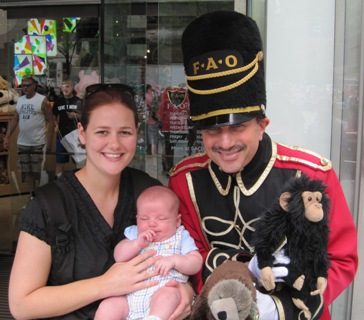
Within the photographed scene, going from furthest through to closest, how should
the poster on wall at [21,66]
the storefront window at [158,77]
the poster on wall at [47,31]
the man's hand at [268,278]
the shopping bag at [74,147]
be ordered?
the poster on wall at [47,31] → the poster on wall at [21,66] → the shopping bag at [74,147] → the storefront window at [158,77] → the man's hand at [268,278]

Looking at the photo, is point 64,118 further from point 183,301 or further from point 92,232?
point 183,301

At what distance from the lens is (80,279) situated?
1.78 metres

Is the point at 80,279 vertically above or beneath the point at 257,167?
beneath

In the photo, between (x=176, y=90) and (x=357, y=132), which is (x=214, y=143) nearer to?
(x=357, y=132)

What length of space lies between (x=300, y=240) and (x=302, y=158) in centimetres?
46

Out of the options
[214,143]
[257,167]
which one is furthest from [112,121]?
[257,167]

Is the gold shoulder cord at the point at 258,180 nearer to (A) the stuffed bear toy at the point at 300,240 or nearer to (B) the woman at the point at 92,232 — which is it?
(A) the stuffed bear toy at the point at 300,240

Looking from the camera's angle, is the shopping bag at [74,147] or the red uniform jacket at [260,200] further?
the shopping bag at [74,147]

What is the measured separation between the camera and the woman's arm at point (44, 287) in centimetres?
171

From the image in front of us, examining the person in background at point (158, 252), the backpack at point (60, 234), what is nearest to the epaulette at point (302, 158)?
the person in background at point (158, 252)

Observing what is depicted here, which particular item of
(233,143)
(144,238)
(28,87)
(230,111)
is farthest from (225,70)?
(28,87)

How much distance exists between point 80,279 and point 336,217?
3.25 feet

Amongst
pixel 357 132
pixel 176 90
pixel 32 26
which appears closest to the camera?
pixel 357 132

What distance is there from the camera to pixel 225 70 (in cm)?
166
